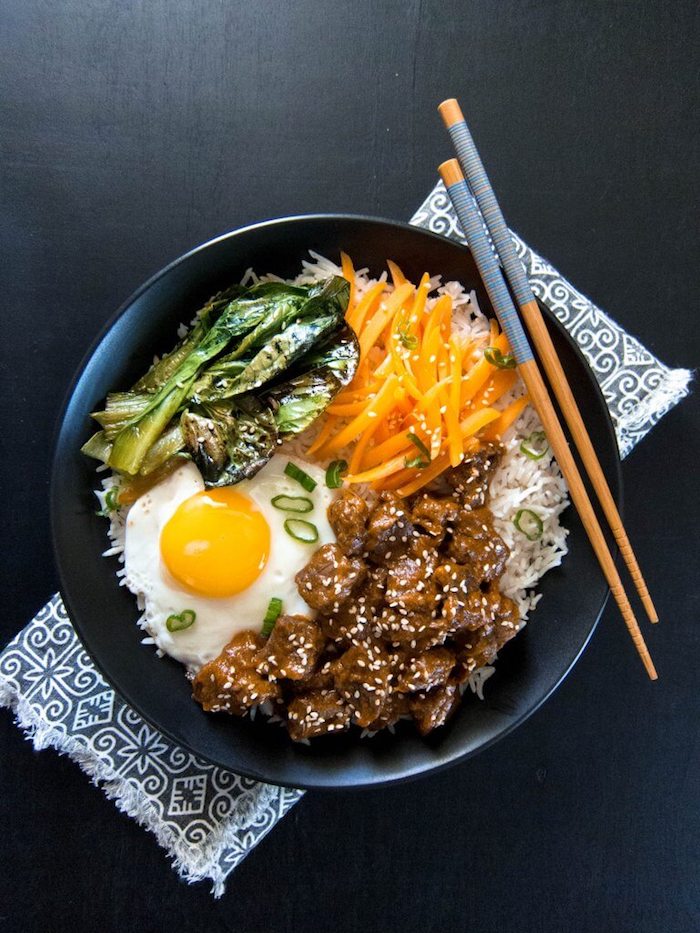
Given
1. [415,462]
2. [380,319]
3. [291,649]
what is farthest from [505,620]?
[380,319]

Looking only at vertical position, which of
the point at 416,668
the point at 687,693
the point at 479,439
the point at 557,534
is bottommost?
the point at 687,693

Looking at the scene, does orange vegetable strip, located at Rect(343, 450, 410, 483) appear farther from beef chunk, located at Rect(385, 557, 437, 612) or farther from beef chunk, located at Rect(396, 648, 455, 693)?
beef chunk, located at Rect(396, 648, 455, 693)

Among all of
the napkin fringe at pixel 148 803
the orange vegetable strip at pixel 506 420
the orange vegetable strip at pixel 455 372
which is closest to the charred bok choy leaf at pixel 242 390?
the orange vegetable strip at pixel 455 372

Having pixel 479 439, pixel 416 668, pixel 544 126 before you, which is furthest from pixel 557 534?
pixel 544 126

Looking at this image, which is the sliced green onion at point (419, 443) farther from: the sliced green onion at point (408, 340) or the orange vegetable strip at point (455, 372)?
the sliced green onion at point (408, 340)

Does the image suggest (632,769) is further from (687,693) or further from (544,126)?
(544,126)

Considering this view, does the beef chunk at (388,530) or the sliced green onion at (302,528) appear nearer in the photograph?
the beef chunk at (388,530)

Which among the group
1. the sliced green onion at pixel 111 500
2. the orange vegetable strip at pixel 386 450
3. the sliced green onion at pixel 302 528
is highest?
the orange vegetable strip at pixel 386 450
